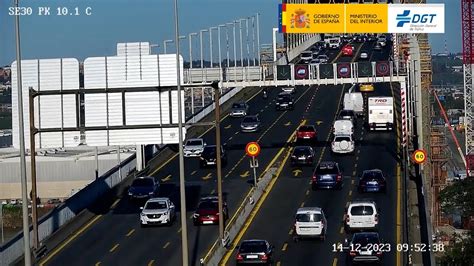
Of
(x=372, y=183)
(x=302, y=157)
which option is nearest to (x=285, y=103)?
(x=302, y=157)

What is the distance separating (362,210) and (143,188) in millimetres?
15829

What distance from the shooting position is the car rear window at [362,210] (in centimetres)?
4678

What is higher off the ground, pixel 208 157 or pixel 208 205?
pixel 208 157

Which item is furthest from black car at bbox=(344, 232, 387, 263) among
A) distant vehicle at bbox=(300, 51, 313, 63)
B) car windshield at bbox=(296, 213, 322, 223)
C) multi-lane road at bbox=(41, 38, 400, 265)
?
distant vehicle at bbox=(300, 51, 313, 63)

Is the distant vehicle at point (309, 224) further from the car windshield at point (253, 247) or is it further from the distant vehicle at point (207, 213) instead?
the distant vehicle at point (207, 213)

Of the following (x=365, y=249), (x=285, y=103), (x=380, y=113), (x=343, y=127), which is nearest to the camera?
(x=365, y=249)

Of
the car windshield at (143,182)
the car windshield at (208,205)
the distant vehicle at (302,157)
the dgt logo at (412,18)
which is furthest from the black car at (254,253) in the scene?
the dgt logo at (412,18)

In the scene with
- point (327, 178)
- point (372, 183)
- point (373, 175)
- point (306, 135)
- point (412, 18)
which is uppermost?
point (412, 18)

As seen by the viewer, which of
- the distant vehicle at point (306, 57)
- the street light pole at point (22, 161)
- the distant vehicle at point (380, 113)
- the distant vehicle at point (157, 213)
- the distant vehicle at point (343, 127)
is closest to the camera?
the street light pole at point (22, 161)

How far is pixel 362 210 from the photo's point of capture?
4688 centimetres

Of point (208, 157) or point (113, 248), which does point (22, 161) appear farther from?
point (208, 157)

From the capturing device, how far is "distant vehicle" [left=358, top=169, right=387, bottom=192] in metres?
56.3

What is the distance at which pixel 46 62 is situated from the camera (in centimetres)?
4328

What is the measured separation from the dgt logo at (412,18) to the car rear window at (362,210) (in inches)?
939
